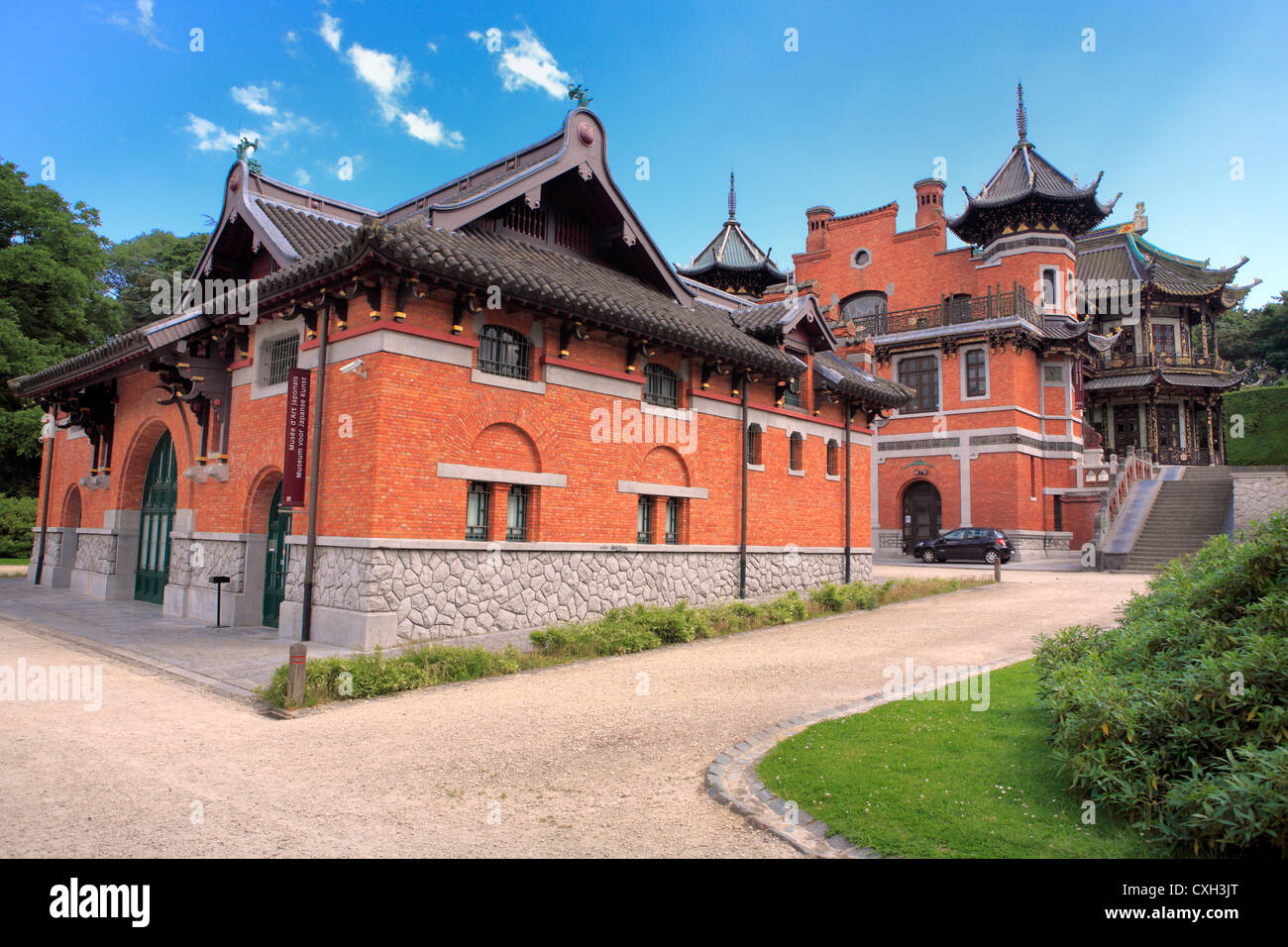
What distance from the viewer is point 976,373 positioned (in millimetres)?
35969

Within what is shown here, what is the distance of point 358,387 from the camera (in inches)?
468

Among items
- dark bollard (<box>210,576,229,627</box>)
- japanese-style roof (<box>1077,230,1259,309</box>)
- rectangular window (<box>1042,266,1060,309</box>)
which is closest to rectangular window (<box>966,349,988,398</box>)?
rectangular window (<box>1042,266,1060,309</box>)

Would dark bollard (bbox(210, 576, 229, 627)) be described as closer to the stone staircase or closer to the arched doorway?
the stone staircase

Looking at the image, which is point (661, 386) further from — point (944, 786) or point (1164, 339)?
point (1164, 339)

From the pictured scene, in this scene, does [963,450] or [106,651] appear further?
[963,450]

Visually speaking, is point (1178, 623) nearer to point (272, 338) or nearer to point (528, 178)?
point (528, 178)

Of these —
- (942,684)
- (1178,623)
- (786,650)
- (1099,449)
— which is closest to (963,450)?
A: (1099,449)

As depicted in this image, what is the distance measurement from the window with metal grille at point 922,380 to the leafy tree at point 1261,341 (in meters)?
26.1

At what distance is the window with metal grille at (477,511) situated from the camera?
12.7 m

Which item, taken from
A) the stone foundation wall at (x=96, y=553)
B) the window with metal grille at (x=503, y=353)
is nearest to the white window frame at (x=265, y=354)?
the window with metal grille at (x=503, y=353)

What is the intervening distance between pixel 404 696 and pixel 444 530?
368 centimetres

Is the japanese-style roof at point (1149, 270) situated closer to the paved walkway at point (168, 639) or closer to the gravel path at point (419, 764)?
the gravel path at point (419, 764)

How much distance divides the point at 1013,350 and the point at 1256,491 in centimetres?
1146

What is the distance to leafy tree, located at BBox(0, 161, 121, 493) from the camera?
1241 inches
